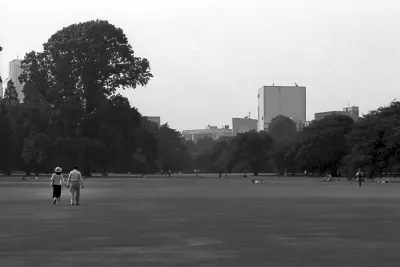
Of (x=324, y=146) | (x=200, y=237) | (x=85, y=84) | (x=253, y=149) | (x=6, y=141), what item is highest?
(x=85, y=84)

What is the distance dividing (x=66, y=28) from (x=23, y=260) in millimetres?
87096

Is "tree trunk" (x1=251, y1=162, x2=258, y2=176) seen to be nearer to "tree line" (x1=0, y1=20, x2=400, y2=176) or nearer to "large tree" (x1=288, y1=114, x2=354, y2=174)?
"large tree" (x1=288, y1=114, x2=354, y2=174)

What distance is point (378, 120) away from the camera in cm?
9619

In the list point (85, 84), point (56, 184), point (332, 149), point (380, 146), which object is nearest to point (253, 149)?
point (332, 149)

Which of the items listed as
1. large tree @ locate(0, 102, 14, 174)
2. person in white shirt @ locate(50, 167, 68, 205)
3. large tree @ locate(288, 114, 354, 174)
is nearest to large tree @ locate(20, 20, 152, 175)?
large tree @ locate(0, 102, 14, 174)

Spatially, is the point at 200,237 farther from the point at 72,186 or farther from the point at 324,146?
the point at 324,146

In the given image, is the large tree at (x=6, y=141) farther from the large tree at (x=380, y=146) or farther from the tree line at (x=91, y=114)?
the large tree at (x=380, y=146)

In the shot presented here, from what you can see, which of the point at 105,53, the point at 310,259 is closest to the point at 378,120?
the point at 105,53

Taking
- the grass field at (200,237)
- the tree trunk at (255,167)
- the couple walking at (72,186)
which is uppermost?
the tree trunk at (255,167)

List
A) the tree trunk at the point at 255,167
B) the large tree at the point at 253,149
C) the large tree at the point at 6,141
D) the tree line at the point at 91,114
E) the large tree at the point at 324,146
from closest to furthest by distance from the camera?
the tree line at the point at 91,114
the large tree at the point at 6,141
the large tree at the point at 324,146
the tree trunk at the point at 255,167
the large tree at the point at 253,149

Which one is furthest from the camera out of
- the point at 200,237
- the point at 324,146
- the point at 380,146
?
the point at 324,146

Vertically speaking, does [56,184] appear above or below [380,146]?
below

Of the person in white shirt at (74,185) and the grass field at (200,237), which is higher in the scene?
the person in white shirt at (74,185)

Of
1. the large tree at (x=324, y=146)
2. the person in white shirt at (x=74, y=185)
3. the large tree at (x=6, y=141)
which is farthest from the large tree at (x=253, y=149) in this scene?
the person in white shirt at (x=74, y=185)
